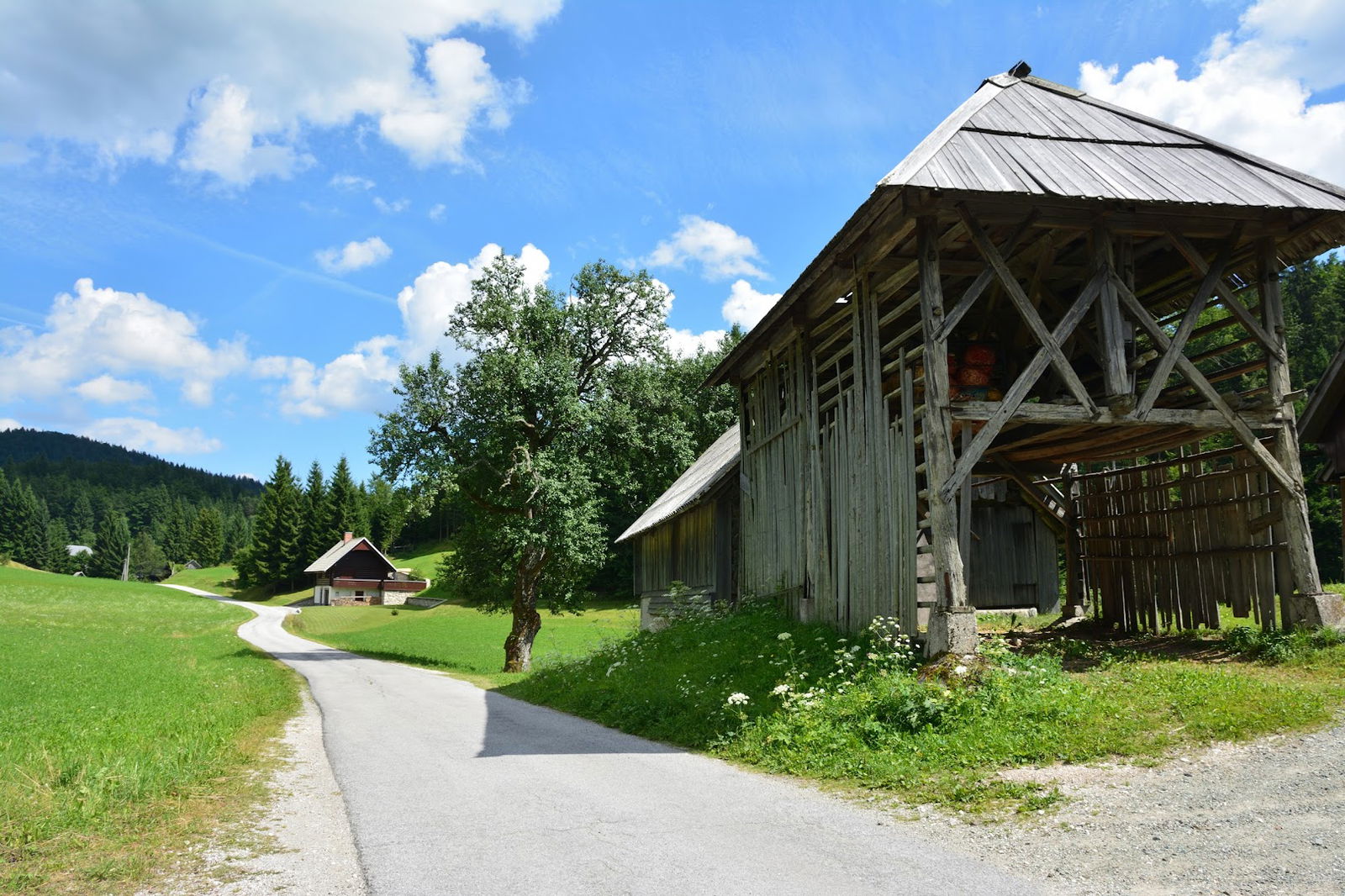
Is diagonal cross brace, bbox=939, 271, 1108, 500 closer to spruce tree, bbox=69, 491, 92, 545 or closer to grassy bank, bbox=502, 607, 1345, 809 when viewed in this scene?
grassy bank, bbox=502, 607, 1345, 809

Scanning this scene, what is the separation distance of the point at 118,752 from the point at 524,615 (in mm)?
17793

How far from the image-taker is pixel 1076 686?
29.0 ft

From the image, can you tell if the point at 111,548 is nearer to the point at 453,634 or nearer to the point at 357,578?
the point at 357,578

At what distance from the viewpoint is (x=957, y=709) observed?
8508mm

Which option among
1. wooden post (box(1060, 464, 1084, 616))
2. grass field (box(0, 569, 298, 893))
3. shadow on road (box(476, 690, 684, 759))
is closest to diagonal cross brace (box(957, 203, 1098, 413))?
wooden post (box(1060, 464, 1084, 616))

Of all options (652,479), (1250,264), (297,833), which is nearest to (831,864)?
(297,833)

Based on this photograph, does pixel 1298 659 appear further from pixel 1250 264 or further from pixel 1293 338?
pixel 1293 338

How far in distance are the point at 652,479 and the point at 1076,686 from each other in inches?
809

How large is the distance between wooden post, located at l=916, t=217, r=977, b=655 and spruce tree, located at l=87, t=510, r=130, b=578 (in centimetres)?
13519

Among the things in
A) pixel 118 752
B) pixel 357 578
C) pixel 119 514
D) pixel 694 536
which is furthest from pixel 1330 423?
pixel 119 514

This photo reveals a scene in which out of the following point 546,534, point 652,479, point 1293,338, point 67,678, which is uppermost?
point 1293,338

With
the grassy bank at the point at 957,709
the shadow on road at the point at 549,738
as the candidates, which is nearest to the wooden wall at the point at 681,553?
the shadow on road at the point at 549,738

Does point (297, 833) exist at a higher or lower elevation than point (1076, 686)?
lower

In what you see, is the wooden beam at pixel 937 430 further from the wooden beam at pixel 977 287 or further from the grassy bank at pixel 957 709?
the grassy bank at pixel 957 709
